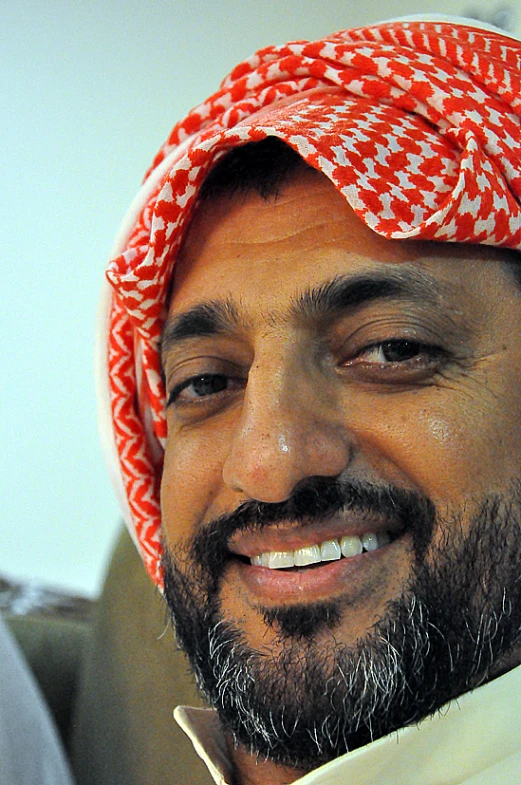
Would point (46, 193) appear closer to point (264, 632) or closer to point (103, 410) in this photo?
point (103, 410)

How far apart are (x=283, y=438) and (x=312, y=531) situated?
0.38ft

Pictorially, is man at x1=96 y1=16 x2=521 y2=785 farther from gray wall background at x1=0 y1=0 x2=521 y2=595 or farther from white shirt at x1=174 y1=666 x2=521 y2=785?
gray wall background at x1=0 y1=0 x2=521 y2=595

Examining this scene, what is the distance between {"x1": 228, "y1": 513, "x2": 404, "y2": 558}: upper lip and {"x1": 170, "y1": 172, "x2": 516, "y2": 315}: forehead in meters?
0.27

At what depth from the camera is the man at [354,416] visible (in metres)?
0.98

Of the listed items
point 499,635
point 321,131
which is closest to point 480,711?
point 499,635

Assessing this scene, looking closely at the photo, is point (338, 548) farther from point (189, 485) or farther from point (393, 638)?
point (189, 485)

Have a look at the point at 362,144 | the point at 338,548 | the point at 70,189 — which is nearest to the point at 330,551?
the point at 338,548

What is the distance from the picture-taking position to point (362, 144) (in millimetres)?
1046

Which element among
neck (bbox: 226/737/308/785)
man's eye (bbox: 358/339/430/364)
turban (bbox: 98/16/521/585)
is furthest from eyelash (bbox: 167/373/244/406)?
neck (bbox: 226/737/308/785)

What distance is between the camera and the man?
0.98 meters

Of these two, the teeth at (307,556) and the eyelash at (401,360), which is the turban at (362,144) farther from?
the teeth at (307,556)

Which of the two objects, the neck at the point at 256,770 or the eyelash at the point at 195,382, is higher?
the eyelash at the point at 195,382

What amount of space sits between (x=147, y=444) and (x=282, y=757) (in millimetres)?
583

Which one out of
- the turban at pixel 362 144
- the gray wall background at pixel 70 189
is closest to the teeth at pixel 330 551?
the turban at pixel 362 144
